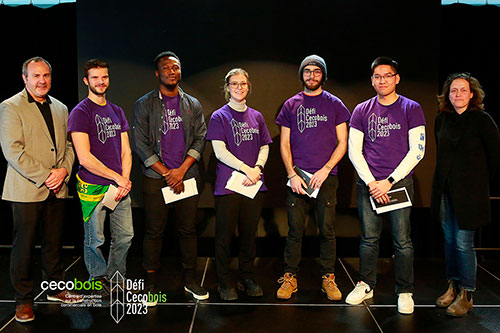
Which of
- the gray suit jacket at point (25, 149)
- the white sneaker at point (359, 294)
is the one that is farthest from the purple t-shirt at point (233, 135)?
the gray suit jacket at point (25, 149)

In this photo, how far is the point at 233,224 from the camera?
362 centimetres

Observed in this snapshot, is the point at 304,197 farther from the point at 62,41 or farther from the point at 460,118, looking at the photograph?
the point at 62,41

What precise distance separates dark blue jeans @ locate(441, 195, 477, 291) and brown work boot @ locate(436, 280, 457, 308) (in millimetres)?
95

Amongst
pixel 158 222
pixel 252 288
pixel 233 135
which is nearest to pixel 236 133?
pixel 233 135

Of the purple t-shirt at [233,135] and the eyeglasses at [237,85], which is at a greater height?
the eyeglasses at [237,85]

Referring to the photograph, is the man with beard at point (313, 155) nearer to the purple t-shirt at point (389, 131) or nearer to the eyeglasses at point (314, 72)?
the eyeglasses at point (314, 72)

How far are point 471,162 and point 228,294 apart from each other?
1980 millimetres

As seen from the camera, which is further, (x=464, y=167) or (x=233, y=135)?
(x=233, y=135)

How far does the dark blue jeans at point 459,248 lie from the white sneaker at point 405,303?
0.38 metres

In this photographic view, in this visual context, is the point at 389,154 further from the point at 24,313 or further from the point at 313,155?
the point at 24,313

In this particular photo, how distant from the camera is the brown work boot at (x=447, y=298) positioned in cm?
355

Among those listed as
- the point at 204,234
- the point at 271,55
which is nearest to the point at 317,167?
the point at 271,55

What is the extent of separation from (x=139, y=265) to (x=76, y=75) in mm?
2029

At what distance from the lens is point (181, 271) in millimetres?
4414
